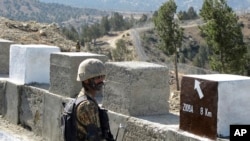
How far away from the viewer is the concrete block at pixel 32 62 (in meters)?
8.24

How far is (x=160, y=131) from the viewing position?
5504 mm

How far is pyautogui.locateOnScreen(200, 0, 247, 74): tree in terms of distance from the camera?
22.2 metres

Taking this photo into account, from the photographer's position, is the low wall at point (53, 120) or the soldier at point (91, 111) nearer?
the soldier at point (91, 111)

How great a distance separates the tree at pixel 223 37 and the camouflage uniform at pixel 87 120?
18.5 m

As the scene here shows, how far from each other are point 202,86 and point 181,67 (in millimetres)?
36977

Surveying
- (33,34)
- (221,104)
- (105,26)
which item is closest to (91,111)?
(221,104)

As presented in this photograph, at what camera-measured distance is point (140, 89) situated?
6.02 meters

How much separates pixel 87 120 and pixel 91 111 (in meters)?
0.07

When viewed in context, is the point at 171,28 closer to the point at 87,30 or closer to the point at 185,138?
the point at 185,138

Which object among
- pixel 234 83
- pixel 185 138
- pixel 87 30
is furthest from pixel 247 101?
pixel 87 30

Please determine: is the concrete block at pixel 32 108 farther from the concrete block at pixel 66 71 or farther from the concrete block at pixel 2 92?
the concrete block at pixel 2 92

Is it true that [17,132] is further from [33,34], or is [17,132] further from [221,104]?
[33,34]

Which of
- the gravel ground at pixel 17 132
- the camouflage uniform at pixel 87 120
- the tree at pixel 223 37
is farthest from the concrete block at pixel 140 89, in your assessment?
the tree at pixel 223 37

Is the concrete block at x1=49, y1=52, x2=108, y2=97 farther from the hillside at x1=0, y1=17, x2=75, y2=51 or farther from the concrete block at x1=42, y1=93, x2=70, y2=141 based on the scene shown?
the hillside at x1=0, y1=17, x2=75, y2=51
